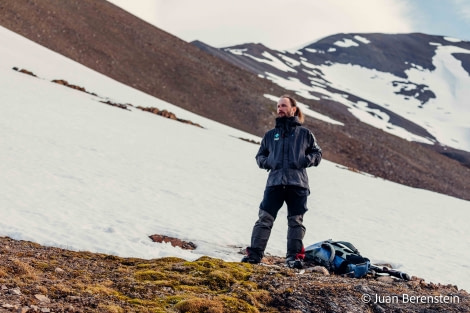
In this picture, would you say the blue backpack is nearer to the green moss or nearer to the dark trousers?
the dark trousers

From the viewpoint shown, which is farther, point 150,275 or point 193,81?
point 193,81

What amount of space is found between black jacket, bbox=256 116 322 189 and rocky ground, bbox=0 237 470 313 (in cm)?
145

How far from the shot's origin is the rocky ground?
453cm

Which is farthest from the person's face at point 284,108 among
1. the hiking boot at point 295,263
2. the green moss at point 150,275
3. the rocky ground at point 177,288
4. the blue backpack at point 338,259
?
the green moss at point 150,275

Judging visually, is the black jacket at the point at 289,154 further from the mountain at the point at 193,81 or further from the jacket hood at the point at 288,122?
the mountain at the point at 193,81

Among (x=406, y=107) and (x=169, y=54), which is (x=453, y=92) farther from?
(x=169, y=54)

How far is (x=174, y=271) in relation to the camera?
604 centimetres

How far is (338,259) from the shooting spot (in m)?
7.29

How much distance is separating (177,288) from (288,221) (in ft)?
8.85

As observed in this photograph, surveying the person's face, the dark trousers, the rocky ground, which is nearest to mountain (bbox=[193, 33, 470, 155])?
the person's face

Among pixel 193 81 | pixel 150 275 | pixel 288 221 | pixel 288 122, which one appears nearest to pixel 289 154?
pixel 288 122

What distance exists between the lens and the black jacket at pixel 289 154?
293 inches

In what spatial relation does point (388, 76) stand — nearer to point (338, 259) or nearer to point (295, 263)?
point (338, 259)

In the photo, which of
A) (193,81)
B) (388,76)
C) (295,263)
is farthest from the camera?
(388,76)
